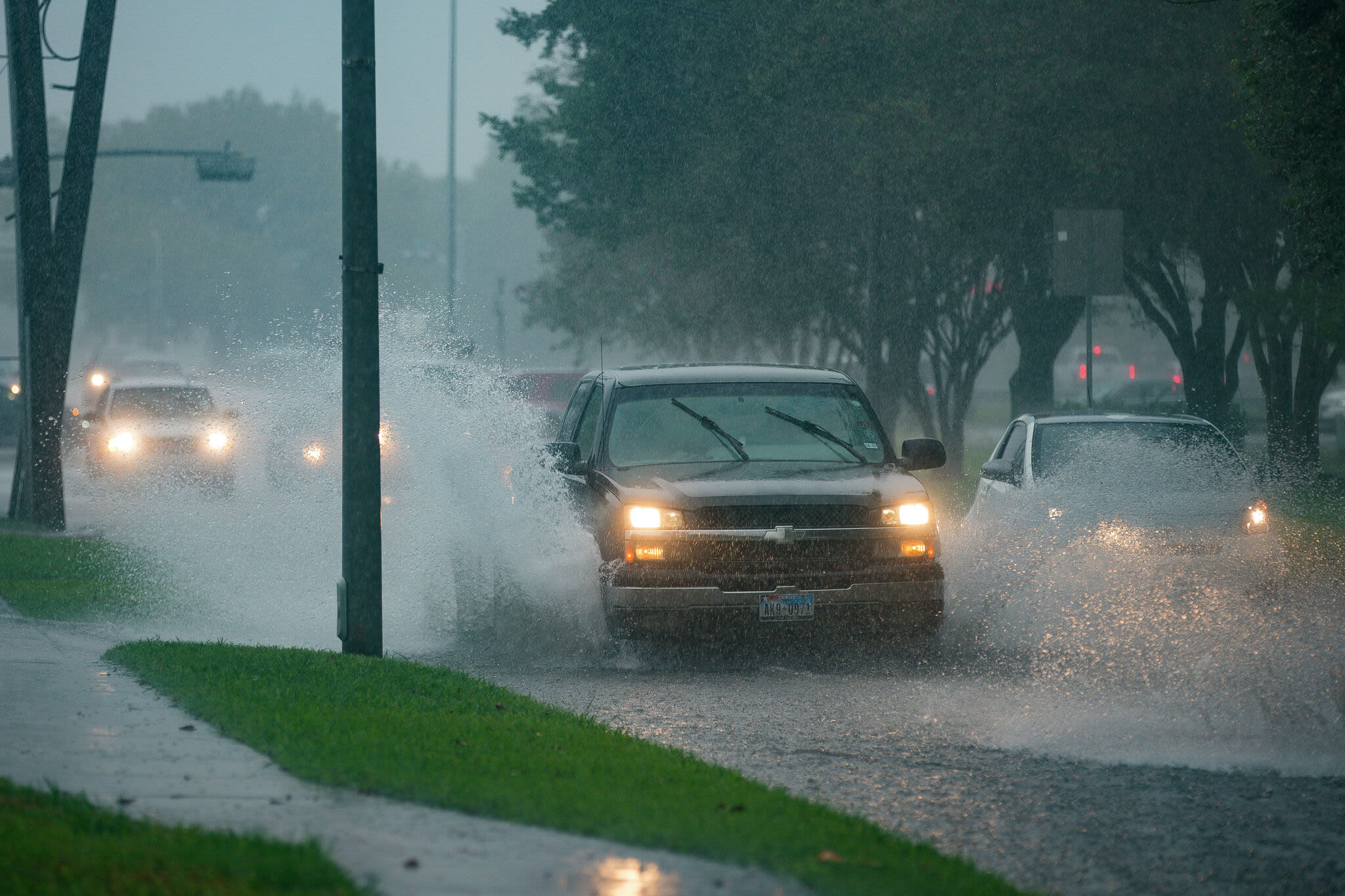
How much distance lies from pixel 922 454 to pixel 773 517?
4.94 feet

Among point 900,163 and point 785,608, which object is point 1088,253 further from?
point 785,608

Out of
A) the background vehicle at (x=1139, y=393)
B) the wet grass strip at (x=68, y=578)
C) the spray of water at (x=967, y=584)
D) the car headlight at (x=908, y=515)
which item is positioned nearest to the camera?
the spray of water at (x=967, y=584)

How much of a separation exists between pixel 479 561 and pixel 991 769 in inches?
216

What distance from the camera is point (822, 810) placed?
6039mm

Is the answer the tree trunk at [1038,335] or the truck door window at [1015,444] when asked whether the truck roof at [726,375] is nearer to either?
the truck door window at [1015,444]

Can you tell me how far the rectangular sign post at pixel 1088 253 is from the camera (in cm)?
1769

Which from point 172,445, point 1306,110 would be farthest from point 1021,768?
point 172,445

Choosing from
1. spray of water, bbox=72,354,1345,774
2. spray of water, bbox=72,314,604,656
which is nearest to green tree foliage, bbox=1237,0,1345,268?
spray of water, bbox=72,354,1345,774

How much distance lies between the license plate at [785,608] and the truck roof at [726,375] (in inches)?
77.3

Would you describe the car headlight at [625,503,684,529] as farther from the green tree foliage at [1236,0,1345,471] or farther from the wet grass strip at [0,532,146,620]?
the green tree foliage at [1236,0,1345,471]

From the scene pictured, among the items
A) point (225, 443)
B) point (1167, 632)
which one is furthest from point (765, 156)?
point (1167, 632)

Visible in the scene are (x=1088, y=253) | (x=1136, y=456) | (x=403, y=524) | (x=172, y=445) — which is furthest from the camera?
(x=172, y=445)

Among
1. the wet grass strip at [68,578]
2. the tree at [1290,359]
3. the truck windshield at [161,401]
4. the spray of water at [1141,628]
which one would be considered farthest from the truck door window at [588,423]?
the truck windshield at [161,401]

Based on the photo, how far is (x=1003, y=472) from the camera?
43.0 ft
